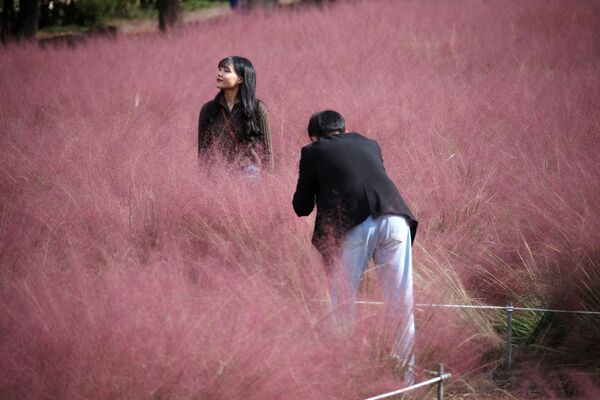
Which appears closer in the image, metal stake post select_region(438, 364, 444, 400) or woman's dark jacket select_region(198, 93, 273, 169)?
metal stake post select_region(438, 364, 444, 400)

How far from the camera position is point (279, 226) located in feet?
15.4

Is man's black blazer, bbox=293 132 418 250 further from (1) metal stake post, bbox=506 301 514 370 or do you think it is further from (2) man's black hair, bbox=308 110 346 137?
(1) metal stake post, bbox=506 301 514 370

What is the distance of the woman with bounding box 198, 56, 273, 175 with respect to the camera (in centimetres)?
542

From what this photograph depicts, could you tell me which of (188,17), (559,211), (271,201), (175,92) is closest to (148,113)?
(175,92)

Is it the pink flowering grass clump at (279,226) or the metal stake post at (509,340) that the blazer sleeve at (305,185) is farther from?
the metal stake post at (509,340)

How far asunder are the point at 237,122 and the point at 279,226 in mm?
1019

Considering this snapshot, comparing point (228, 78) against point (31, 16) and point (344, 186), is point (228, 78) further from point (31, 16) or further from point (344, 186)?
point (31, 16)

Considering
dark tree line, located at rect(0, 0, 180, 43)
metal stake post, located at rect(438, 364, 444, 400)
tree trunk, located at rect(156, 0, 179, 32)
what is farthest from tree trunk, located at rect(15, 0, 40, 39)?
metal stake post, located at rect(438, 364, 444, 400)

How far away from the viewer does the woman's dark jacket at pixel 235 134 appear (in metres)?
5.41

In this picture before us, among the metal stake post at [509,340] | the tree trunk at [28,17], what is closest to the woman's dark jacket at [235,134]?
the metal stake post at [509,340]

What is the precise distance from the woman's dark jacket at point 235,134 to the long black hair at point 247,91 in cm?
2

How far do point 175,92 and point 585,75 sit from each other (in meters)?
3.85

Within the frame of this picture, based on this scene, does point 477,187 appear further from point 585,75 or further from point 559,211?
point 585,75

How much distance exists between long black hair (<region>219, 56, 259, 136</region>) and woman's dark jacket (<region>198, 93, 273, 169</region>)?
0.02 metres
